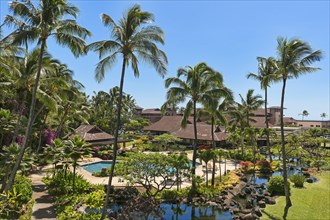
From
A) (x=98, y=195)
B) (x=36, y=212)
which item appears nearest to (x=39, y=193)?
(x=36, y=212)

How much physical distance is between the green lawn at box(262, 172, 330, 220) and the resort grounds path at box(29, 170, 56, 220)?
13.6 metres

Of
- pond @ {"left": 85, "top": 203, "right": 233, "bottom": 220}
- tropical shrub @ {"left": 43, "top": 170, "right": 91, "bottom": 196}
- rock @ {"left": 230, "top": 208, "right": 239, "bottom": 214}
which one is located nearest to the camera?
pond @ {"left": 85, "top": 203, "right": 233, "bottom": 220}

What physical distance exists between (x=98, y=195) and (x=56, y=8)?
1079 centimetres

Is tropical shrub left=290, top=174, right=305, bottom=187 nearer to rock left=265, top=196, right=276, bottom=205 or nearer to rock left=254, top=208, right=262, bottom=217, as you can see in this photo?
rock left=265, top=196, right=276, bottom=205

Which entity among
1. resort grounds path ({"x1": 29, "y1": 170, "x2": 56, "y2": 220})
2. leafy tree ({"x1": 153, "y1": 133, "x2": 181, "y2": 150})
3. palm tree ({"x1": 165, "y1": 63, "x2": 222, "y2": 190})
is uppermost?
palm tree ({"x1": 165, "y1": 63, "x2": 222, "y2": 190})

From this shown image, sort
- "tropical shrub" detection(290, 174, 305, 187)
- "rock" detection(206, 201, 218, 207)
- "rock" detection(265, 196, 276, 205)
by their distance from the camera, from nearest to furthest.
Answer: "rock" detection(265, 196, 276, 205), "rock" detection(206, 201, 218, 207), "tropical shrub" detection(290, 174, 305, 187)

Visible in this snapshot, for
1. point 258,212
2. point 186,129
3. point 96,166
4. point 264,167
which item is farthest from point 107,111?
point 258,212

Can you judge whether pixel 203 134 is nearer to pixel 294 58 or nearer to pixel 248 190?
pixel 248 190

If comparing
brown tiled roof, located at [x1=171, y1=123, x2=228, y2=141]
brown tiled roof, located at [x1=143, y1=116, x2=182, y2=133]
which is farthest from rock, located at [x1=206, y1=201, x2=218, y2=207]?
brown tiled roof, located at [x1=143, y1=116, x2=182, y2=133]

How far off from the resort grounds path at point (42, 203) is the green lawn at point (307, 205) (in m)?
13.6

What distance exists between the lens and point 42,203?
17766 mm

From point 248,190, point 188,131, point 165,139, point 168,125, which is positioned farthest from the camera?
point 168,125

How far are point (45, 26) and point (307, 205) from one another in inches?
822

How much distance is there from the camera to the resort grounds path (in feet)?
50.8
